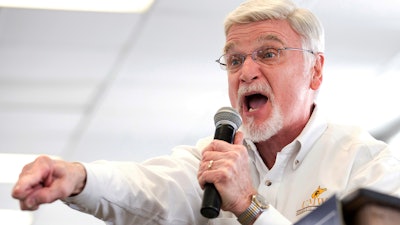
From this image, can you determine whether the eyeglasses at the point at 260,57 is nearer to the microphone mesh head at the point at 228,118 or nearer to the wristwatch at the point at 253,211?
the microphone mesh head at the point at 228,118

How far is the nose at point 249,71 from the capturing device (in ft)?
6.36

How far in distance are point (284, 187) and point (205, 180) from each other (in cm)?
39

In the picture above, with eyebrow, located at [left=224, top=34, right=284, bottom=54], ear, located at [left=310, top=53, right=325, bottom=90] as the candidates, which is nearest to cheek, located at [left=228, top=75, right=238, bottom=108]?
eyebrow, located at [left=224, top=34, right=284, bottom=54]

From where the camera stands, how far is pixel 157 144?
19.0 ft

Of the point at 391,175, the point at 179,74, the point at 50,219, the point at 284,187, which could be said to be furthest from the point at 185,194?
the point at 50,219

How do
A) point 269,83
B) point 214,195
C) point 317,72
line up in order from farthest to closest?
point 317,72 < point 269,83 < point 214,195

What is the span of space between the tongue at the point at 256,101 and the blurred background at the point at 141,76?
2.17 m

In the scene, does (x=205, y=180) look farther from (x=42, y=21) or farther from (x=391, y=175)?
(x=42, y=21)

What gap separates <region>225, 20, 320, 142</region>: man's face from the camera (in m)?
1.92

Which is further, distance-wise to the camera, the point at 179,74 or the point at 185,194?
the point at 179,74

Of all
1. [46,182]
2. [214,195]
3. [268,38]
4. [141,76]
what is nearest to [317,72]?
[268,38]

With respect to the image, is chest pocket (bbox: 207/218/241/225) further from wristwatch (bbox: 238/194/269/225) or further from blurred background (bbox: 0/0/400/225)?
blurred background (bbox: 0/0/400/225)

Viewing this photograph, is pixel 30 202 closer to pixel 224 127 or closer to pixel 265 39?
pixel 224 127

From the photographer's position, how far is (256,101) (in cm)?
197
